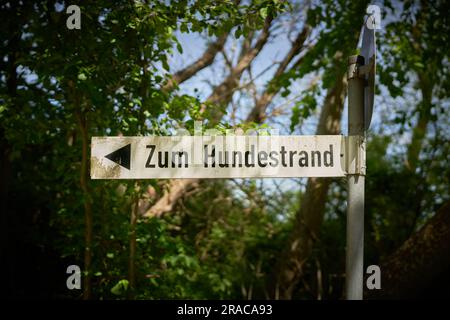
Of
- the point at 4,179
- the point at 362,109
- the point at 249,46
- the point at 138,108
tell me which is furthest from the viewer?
the point at 249,46

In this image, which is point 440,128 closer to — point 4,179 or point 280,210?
point 280,210

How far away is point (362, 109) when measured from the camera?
201 cm

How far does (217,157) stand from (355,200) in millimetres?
653

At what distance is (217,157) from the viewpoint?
2195 mm

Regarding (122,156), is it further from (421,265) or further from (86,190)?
(421,265)

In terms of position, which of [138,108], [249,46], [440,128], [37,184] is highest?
[249,46]

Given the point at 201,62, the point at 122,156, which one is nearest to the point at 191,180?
the point at 201,62

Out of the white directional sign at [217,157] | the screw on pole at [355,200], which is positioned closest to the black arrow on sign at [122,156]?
the white directional sign at [217,157]

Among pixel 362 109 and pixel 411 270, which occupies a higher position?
pixel 362 109

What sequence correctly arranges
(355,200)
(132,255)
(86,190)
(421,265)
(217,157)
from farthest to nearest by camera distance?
(421,265) < (132,255) < (86,190) < (217,157) < (355,200)

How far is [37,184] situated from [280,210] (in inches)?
158

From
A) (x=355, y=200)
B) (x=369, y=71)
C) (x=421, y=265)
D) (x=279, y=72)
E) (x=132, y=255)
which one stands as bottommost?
(x=421, y=265)

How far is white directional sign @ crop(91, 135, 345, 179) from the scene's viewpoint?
84.9 inches
